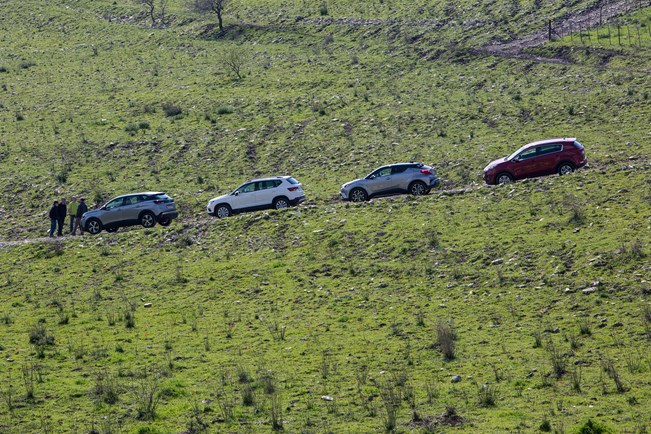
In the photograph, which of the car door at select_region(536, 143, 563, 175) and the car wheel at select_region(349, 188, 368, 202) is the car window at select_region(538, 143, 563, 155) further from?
the car wheel at select_region(349, 188, 368, 202)

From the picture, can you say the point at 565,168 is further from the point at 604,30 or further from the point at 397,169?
the point at 604,30

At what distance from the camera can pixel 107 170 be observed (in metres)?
55.7

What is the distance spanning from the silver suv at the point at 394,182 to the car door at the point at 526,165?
3440 millimetres

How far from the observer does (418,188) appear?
138 ft

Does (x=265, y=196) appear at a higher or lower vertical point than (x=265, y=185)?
lower

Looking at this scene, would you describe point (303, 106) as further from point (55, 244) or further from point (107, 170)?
point (55, 244)

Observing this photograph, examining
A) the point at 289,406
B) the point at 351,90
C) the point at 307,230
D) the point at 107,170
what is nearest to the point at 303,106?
the point at 351,90

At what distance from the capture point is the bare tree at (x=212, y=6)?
87875 millimetres

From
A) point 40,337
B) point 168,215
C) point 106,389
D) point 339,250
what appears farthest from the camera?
point 168,215

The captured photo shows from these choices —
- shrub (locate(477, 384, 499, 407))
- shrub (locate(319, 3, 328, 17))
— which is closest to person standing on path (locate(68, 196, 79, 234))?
shrub (locate(477, 384, 499, 407))

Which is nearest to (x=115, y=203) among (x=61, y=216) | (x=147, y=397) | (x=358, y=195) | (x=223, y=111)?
(x=61, y=216)

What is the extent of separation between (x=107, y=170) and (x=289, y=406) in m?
37.1

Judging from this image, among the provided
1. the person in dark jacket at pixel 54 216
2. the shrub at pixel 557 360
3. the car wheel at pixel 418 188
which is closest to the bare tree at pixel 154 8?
the person in dark jacket at pixel 54 216

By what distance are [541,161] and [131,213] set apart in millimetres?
18198
